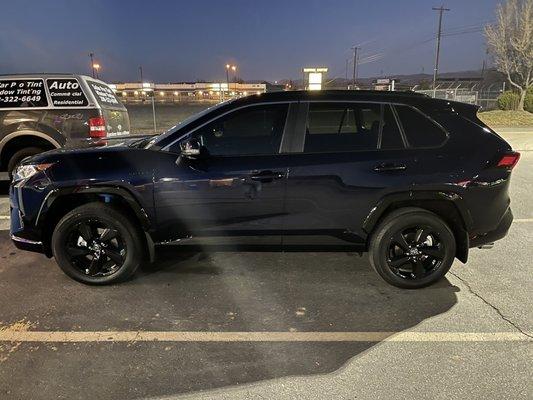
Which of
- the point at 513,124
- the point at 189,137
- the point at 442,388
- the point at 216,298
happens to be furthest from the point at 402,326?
the point at 513,124

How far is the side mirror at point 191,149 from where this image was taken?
3.88 metres

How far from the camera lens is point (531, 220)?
21.2ft

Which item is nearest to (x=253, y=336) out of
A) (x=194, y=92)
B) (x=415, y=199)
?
(x=415, y=199)

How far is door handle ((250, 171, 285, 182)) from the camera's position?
158 inches

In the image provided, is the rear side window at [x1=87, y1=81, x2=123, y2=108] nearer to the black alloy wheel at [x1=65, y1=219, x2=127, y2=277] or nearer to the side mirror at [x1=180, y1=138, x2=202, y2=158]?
the black alloy wheel at [x1=65, y1=219, x2=127, y2=277]

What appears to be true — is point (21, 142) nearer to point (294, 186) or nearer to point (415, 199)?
point (294, 186)

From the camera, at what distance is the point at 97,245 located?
4.27 meters

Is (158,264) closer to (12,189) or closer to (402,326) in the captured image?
(12,189)

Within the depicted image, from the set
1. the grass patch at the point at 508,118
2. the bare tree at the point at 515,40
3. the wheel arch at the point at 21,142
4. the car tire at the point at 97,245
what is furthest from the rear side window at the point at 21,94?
the bare tree at the point at 515,40

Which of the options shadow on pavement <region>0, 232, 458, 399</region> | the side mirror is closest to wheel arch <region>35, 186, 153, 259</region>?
shadow on pavement <region>0, 232, 458, 399</region>

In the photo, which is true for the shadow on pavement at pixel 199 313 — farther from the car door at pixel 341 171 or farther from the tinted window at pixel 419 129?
the tinted window at pixel 419 129

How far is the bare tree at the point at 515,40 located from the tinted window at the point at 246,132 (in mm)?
27332

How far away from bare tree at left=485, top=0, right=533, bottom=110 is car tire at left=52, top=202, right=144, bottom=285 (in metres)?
28.4

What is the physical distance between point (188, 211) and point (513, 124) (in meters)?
23.4
